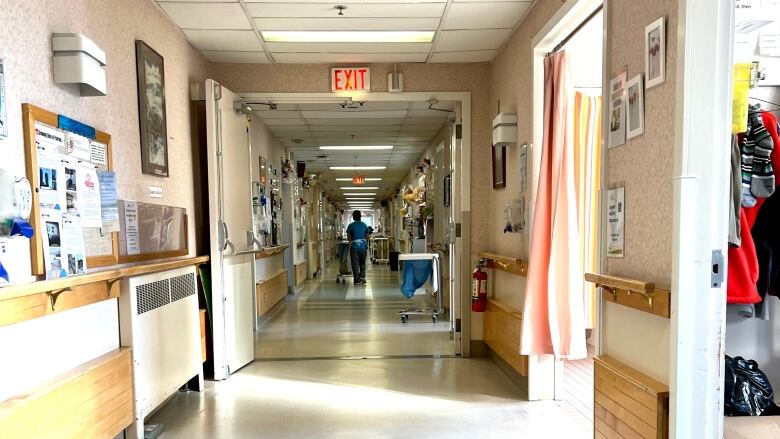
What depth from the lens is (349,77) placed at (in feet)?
14.6

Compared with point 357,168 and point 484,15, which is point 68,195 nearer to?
point 484,15

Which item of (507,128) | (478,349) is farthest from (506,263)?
(478,349)

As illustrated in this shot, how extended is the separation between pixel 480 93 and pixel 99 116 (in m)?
3.29

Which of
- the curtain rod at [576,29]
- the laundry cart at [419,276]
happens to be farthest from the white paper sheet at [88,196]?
the laundry cart at [419,276]

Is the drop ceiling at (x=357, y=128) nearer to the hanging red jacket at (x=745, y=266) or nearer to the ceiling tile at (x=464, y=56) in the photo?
the ceiling tile at (x=464, y=56)

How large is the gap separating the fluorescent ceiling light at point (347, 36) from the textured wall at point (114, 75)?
79cm

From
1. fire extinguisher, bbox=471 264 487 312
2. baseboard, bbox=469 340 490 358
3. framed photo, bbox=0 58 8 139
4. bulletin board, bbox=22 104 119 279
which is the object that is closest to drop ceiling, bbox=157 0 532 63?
bulletin board, bbox=22 104 119 279

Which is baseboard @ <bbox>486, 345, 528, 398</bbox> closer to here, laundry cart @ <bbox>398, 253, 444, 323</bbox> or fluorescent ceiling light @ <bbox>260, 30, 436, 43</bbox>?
laundry cart @ <bbox>398, 253, 444, 323</bbox>

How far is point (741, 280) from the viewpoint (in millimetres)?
2012

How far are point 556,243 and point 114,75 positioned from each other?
294cm

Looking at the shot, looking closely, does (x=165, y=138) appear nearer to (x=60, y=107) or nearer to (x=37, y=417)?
(x=60, y=107)

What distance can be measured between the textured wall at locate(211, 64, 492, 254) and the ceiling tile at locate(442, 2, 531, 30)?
2.77 feet

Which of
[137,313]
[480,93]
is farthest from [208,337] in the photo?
[480,93]

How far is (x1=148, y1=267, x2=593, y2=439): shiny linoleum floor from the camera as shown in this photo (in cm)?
295
